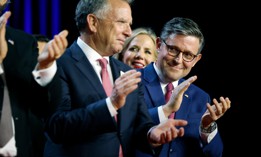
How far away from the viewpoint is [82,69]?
2273mm

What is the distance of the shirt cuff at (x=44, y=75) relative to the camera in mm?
1823

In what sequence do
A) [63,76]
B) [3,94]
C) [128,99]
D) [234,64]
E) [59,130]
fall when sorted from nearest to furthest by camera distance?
[3,94] < [59,130] < [63,76] < [128,99] < [234,64]

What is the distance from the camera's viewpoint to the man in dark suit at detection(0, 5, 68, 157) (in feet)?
5.90

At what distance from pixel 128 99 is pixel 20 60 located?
25.8 inches

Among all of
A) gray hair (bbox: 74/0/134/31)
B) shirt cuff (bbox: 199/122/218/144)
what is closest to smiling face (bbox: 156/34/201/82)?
shirt cuff (bbox: 199/122/218/144)

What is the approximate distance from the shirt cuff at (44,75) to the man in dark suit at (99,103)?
0.17 meters

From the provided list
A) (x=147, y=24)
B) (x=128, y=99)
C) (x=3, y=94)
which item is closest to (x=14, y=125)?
(x=3, y=94)

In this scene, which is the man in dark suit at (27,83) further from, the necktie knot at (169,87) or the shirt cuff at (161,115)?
the necktie knot at (169,87)

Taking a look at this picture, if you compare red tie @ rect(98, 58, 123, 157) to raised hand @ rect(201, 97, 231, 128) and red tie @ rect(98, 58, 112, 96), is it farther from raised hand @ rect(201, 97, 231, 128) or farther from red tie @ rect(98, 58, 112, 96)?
raised hand @ rect(201, 97, 231, 128)

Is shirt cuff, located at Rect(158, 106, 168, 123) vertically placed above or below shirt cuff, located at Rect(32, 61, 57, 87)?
below

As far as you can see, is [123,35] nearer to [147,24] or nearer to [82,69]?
[82,69]

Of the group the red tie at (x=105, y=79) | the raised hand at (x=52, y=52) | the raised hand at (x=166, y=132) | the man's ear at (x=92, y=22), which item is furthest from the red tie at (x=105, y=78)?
the raised hand at (x=52, y=52)

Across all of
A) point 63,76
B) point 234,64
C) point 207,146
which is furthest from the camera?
point 234,64

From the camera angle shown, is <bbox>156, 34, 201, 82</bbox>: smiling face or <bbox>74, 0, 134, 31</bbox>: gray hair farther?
<bbox>156, 34, 201, 82</bbox>: smiling face
